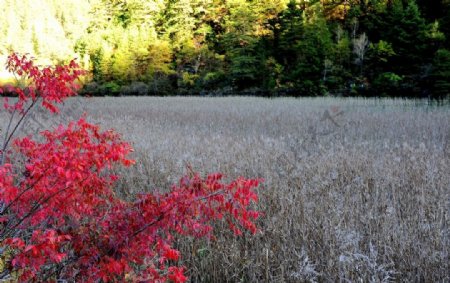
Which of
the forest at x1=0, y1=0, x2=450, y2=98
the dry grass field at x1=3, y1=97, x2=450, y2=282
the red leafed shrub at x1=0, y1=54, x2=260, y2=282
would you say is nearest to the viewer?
the red leafed shrub at x1=0, y1=54, x2=260, y2=282

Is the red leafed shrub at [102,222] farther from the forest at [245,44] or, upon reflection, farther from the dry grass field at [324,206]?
the forest at [245,44]

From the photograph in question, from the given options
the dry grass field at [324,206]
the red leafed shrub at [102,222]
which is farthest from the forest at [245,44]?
the red leafed shrub at [102,222]

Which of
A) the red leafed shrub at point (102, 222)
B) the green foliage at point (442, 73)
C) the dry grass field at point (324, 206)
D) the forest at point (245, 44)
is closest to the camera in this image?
the red leafed shrub at point (102, 222)

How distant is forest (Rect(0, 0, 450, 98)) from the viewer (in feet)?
75.4

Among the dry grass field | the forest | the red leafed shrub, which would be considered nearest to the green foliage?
the forest

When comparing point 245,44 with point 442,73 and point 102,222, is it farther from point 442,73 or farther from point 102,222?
point 102,222

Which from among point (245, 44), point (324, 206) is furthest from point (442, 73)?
point (324, 206)

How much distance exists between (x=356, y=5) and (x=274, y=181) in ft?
94.0

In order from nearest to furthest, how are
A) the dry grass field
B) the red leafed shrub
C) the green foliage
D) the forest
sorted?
the red leafed shrub, the dry grass field, the green foliage, the forest

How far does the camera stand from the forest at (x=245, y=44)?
2297 centimetres

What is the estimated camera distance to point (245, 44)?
32.5m

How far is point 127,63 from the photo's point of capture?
36.5 metres

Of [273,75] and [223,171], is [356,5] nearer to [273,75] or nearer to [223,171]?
[273,75]

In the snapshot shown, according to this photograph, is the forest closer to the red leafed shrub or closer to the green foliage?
the green foliage
